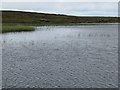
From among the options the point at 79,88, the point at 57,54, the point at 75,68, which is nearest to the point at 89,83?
the point at 79,88

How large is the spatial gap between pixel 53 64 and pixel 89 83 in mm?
6980

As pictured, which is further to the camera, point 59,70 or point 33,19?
point 33,19

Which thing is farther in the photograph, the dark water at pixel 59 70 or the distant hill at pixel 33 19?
the distant hill at pixel 33 19

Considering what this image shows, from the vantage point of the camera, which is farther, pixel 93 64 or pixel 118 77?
pixel 93 64

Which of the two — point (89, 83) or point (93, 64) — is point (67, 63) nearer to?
point (93, 64)

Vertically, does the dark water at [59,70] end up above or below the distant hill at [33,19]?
below

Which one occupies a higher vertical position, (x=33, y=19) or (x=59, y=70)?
(x=33, y=19)

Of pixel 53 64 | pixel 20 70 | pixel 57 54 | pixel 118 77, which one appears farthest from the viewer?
pixel 57 54

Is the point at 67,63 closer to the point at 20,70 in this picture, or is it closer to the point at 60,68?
the point at 60,68

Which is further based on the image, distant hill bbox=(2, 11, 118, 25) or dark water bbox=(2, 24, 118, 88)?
distant hill bbox=(2, 11, 118, 25)

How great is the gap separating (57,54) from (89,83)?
12.4 m

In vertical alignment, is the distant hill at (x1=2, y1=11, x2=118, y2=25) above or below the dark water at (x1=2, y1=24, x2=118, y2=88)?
above

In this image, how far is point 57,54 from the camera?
29406 millimetres

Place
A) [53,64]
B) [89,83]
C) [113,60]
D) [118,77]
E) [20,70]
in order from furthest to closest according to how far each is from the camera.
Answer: [113,60]
[53,64]
[20,70]
[118,77]
[89,83]
